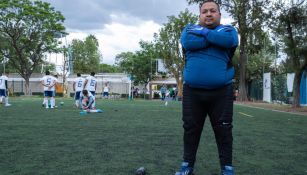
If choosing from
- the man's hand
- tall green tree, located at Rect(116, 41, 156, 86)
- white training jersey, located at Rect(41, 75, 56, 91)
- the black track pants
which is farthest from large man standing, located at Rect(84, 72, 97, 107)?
tall green tree, located at Rect(116, 41, 156, 86)

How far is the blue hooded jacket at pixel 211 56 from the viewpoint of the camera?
3402mm

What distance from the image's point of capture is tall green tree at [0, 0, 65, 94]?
42.0m

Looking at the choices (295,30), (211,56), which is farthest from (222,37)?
(295,30)

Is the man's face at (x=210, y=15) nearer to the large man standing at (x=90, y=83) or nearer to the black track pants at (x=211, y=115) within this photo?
the black track pants at (x=211, y=115)

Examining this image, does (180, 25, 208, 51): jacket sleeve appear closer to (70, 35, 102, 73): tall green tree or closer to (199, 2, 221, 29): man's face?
(199, 2, 221, 29): man's face

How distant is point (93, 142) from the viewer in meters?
6.12

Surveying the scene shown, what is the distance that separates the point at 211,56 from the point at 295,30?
60.1 feet

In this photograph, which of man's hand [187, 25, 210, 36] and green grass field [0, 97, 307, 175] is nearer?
man's hand [187, 25, 210, 36]

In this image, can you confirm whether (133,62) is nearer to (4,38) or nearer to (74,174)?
(4,38)

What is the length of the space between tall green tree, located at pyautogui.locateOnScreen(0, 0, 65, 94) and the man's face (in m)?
41.4

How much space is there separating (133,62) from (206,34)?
53124mm

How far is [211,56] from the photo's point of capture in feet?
11.5

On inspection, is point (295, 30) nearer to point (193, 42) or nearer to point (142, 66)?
point (193, 42)

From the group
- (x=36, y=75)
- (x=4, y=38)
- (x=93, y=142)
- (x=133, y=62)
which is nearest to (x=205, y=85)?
(x=93, y=142)
